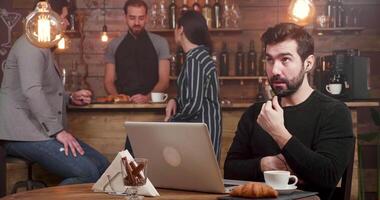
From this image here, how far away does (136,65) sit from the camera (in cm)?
688

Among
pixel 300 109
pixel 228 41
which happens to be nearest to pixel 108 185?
pixel 300 109

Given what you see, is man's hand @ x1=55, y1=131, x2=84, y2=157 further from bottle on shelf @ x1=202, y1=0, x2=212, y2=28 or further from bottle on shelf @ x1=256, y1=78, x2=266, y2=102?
bottle on shelf @ x1=202, y1=0, x2=212, y2=28

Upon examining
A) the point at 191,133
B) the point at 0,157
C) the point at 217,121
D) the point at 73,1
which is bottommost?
the point at 0,157

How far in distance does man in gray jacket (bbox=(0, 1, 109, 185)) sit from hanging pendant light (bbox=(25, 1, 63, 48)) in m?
0.20

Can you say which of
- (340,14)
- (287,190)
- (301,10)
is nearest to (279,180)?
(287,190)

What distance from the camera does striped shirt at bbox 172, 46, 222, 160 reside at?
13.7 feet

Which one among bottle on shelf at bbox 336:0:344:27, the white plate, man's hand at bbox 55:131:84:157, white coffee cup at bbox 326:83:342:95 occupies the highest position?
bottle on shelf at bbox 336:0:344:27

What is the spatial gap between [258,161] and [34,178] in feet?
7.34

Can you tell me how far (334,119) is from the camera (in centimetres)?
238

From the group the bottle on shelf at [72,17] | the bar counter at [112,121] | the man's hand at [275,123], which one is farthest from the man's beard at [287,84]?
the bottle on shelf at [72,17]

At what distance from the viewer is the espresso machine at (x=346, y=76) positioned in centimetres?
469

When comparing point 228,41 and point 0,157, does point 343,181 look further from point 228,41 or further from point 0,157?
point 228,41

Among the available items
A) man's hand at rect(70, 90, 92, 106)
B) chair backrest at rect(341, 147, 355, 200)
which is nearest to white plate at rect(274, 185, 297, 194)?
chair backrest at rect(341, 147, 355, 200)

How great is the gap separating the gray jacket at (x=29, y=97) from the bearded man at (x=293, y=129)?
1639 mm
